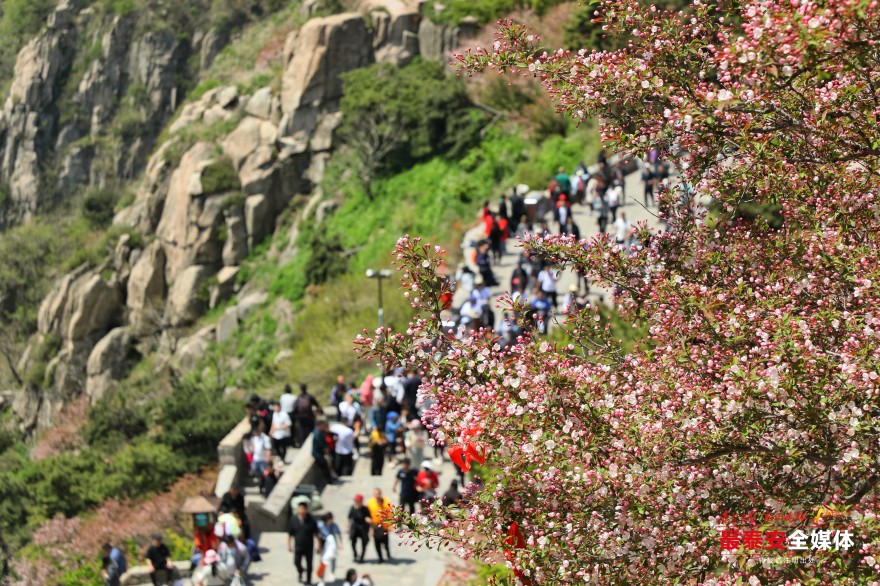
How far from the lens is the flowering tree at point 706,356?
540 cm

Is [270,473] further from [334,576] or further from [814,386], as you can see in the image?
[814,386]

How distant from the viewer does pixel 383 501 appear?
14.4 m

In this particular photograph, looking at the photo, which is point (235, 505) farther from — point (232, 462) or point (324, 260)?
point (324, 260)

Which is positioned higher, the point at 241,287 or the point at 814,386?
the point at 814,386

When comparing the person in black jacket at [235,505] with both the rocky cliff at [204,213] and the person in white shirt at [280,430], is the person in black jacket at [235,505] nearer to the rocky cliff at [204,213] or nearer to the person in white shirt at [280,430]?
the person in white shirt at [280,430]

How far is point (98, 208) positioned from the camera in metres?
61.3

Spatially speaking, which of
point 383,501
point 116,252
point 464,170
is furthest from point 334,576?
point 116,252

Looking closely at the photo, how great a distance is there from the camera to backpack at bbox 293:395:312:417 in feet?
64.5

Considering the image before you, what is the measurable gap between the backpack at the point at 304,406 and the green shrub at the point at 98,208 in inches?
1737

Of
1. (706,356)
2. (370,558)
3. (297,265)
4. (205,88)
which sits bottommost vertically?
(297,265)

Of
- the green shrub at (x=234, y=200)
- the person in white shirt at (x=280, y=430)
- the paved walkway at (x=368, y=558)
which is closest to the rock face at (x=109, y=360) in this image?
the green shrub at (x=234, y=200)

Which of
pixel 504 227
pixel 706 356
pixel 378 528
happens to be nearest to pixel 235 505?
pixel 378 528

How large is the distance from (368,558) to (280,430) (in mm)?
4233

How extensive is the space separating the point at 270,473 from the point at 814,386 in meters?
13.8
